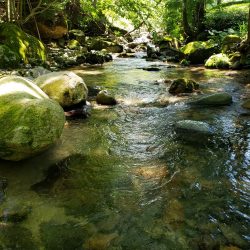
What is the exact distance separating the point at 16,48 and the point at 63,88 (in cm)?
503

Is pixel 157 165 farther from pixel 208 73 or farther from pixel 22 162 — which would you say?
pixel 208 73

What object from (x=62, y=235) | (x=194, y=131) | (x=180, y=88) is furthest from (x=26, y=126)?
(x=180, y=88)

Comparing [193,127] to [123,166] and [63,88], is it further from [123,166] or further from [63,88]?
[63,88]

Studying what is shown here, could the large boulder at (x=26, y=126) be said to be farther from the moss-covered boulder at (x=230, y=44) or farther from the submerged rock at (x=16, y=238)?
the moss-covered boulder at (x=230, y=44)

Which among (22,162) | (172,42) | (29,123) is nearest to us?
(29,123)

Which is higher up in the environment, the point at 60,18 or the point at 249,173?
the point at 60,18

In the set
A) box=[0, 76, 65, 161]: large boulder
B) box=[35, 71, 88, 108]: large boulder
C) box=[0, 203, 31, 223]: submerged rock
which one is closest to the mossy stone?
box=[35, 71, 88, 108]: large boulder

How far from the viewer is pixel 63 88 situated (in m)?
5.96

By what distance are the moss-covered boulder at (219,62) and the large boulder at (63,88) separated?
7318mm

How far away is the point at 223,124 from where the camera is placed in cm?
555

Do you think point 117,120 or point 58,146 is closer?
point 58,146

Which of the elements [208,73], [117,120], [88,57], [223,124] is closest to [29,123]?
[117,120]

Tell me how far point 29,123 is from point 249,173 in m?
2.77

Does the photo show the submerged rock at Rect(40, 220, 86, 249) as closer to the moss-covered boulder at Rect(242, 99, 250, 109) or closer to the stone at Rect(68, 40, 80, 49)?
the moss-covered boulder at Rect(242, 99, 250, 109)
